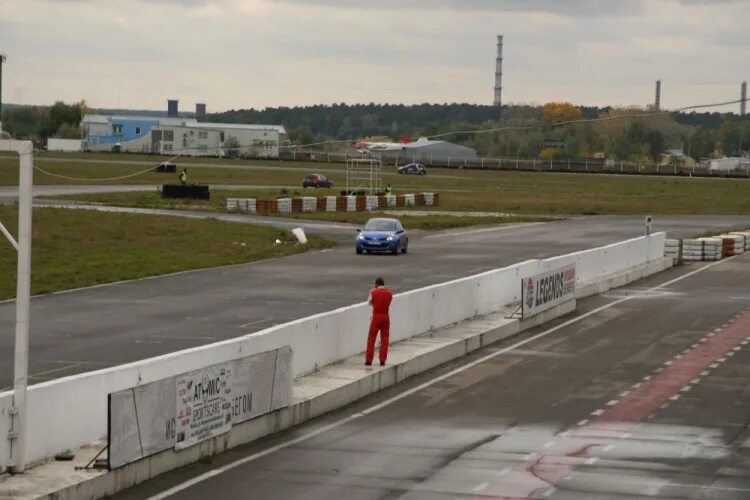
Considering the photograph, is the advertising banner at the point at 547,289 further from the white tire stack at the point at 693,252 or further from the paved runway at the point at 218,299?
the white tire stack at the point at 693,252

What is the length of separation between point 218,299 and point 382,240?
16.5m

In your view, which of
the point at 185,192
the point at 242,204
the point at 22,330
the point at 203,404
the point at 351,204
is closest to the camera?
the point at 22,330

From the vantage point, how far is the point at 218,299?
3916cm

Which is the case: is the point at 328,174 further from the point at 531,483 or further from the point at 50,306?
the point at 531,483

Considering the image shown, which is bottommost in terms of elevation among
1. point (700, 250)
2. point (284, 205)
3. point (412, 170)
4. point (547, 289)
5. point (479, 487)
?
point (479, 487)

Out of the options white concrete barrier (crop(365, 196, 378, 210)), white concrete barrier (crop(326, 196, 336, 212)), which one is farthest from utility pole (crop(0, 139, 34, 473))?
white concrete barrier (crop(365, 196, 378, 210))

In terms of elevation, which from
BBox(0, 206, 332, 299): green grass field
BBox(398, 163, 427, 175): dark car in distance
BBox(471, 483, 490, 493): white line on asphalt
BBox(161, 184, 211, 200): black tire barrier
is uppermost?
BBox(398, 163, 427, 175): dark car in distance

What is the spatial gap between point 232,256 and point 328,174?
83.7 meters

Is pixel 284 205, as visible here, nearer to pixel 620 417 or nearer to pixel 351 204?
pixel 351 204

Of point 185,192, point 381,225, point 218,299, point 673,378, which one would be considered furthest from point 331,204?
point 673,378

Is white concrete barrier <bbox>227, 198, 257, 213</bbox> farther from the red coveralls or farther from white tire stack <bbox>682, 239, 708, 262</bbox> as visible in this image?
the red coveralls

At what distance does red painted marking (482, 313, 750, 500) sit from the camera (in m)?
17.9

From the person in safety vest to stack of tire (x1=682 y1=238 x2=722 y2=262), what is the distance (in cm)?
3354

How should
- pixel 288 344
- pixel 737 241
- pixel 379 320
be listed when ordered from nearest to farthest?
pixel 288 344 → pixel 379 320 → pixel 737 241
